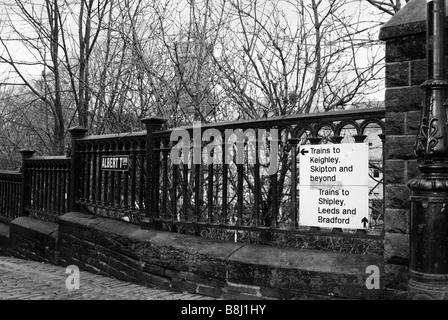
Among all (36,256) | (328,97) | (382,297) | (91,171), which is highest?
(328,97)

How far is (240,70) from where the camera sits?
23.0 ft

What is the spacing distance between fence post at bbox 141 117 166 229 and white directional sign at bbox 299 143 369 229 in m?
2.12

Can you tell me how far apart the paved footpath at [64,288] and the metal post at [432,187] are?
232 centimetres

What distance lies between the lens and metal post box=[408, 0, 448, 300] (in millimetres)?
2824

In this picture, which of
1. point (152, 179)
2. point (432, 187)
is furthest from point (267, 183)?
point (432, 187)

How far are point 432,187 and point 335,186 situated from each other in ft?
4.37

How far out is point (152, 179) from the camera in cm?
577

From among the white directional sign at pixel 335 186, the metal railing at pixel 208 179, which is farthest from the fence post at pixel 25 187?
the white directional sign at pixel 335 186

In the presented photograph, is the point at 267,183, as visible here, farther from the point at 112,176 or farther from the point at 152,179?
the point at 112,176

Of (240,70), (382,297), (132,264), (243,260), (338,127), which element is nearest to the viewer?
(382,297)

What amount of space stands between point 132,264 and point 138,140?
5.21 ft

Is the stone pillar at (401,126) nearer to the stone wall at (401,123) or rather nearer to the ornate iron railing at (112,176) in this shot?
the stone wall at (401,123)
